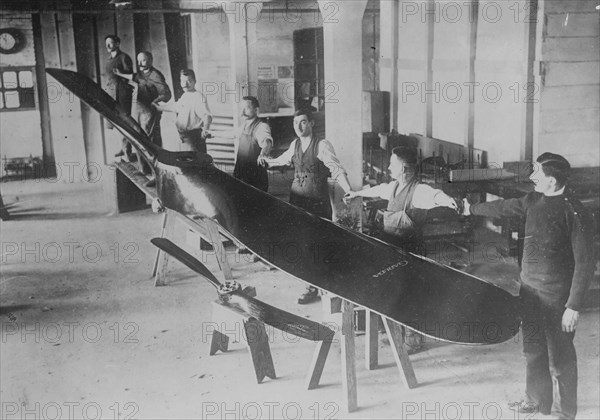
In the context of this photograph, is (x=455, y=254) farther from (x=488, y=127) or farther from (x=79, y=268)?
(x=79, y=268)

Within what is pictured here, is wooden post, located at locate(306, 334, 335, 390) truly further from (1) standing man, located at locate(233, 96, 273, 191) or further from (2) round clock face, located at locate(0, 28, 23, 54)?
(2) round clock face, located at locate(0, 28, 23, 54)

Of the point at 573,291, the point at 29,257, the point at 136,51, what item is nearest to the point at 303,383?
the point at 573,291

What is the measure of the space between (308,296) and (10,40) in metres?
8.31

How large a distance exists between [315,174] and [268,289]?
1341 mm

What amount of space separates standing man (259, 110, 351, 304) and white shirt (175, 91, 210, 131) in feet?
9.35

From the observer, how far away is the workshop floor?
439cm

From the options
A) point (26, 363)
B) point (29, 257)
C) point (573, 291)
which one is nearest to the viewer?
point (573, 291)

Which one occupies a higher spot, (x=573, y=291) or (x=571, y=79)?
(x=571, y=79)

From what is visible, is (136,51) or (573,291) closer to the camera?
(573,291)

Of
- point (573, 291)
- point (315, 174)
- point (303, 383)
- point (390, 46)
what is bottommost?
point (303, 383)

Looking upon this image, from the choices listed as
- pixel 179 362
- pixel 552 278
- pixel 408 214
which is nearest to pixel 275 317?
pixel 179 362

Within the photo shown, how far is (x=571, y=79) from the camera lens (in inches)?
285

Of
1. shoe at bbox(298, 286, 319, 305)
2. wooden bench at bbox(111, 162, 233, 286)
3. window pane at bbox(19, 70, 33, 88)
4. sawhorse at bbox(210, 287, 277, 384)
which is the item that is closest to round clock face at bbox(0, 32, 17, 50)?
window pane at bbox(19, 70, 33, 88)

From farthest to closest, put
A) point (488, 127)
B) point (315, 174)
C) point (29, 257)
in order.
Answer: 1. point (488, 127)
2. point (29, 257)
3. point (315, 174)
